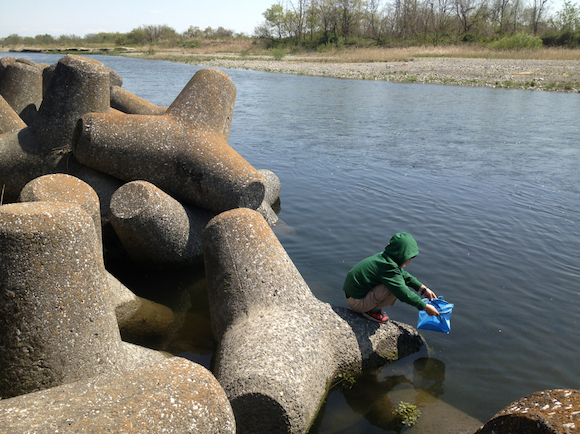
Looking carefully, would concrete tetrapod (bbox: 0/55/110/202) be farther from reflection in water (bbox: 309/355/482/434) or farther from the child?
reflection in water (bbox: 309/355/482/434)

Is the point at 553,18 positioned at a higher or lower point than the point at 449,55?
higher

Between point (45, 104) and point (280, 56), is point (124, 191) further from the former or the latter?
point (280, 56)

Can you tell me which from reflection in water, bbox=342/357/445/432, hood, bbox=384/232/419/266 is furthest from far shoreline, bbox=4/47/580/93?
reflection in water, bbox=342/357/445/432

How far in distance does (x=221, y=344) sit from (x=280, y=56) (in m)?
48.6

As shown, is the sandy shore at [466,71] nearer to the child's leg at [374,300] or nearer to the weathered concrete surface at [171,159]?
the weathered concrete surface at [171,159]

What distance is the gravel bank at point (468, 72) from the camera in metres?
27.5

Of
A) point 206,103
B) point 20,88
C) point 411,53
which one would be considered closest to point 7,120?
point 20,88

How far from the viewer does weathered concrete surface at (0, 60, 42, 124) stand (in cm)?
811

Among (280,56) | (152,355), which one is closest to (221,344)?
(152,355)

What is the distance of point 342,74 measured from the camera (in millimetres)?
33969

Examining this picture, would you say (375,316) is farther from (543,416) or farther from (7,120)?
(7,120)

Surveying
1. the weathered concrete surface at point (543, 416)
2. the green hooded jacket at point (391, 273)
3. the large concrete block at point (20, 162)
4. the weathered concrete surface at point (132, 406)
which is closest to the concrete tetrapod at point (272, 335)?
the green hooded jacket at point (391, 273)

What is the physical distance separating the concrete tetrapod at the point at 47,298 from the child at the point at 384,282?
91.5 inches

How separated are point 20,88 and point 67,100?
114 inches
